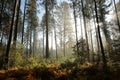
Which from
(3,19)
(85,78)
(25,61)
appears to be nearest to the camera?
(85,78)

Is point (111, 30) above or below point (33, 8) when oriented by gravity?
below

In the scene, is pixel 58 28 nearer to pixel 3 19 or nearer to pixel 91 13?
pixel 91 13

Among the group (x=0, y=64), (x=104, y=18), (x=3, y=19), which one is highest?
(x=104, y=18)

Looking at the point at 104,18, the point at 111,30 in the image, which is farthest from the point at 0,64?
the point at 111,30

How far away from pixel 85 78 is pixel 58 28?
3822 cm

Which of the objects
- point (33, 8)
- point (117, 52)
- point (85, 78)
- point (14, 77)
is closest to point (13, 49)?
point (14, 77)

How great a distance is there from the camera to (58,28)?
4756 centimetres

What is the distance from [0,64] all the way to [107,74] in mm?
8854

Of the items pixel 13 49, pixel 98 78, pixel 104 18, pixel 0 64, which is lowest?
pixel 98 78

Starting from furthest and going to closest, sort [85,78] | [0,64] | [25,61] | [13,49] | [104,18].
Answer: [104,18] → [25,61] → [13,49] → [0,64] → [85,78]

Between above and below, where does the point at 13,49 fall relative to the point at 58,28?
below

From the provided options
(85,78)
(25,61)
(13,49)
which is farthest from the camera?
(25,61)

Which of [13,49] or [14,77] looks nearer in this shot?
[14,77]

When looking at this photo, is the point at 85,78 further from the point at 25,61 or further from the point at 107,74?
the point at 25,61
